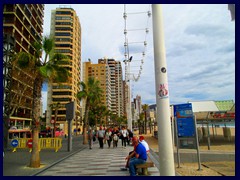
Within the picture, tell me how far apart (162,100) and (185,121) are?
4035 millimetres

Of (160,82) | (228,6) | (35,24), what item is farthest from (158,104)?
(35,24)

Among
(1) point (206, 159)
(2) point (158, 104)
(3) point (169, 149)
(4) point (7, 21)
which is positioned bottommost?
(1) point (206, 159)

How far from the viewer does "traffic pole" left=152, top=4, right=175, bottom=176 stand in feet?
20.6

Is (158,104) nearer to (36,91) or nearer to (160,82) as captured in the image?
(160,82)

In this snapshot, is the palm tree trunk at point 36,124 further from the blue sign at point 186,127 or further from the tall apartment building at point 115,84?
the tall apartment building at point 115,84

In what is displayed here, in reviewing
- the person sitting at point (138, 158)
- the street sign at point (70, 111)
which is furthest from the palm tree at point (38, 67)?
the street sign at point (70, 111)

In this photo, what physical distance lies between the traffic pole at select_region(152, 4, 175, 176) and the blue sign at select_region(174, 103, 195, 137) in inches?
149

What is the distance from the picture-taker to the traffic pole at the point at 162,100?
629 cm

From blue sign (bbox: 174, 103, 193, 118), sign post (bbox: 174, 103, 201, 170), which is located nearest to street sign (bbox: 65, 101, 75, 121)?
blue sign (bbox: 174, 103, 193, 118)

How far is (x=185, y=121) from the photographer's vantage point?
1001cm

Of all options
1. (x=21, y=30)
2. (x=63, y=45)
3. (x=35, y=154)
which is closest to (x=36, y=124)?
(x=35, y=154)
